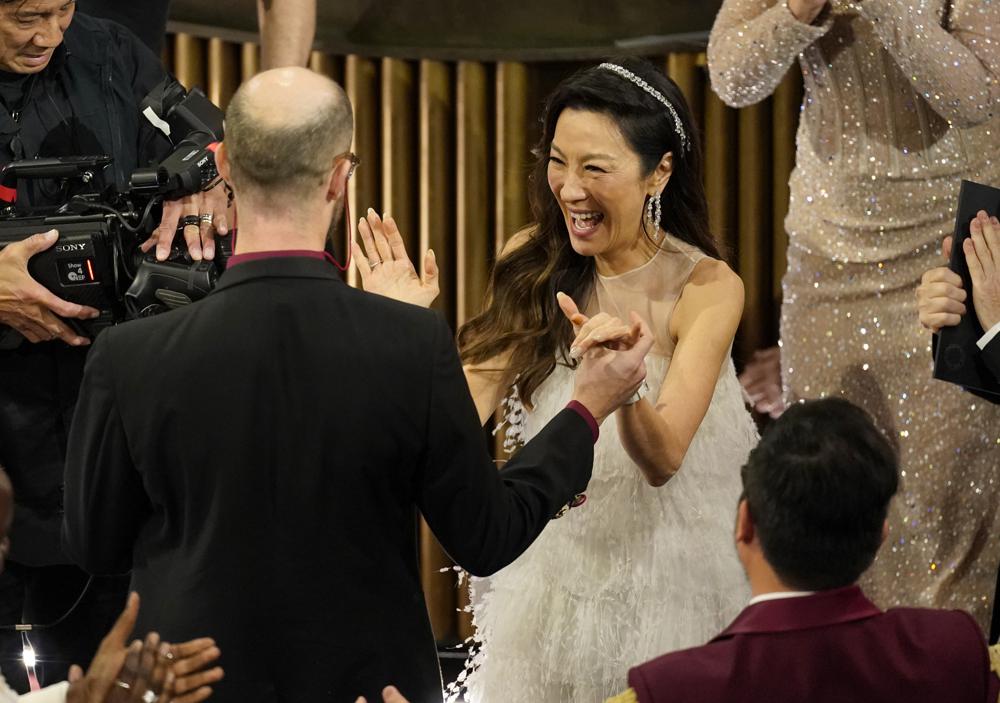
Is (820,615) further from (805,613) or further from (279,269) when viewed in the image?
(279,269)

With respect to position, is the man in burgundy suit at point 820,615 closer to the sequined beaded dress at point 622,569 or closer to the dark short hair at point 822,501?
the dark short hair at point 822,501

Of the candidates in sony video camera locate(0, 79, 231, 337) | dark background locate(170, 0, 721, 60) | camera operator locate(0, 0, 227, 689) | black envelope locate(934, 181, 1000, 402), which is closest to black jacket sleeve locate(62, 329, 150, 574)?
sony video camera locate(0, 79, 231, 337)

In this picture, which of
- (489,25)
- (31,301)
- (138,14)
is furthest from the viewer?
(489,25)

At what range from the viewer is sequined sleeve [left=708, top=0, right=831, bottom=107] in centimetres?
278

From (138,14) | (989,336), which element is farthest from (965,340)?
(138,14)

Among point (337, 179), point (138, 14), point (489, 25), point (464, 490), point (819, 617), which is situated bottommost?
point (819, 617)

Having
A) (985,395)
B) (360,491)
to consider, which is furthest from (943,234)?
(360,491)

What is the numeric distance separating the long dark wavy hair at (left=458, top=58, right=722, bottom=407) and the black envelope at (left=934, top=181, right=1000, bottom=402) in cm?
40

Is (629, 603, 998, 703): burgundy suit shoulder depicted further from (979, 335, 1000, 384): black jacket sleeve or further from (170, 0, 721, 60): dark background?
(170, 0, 721, 60): dark background

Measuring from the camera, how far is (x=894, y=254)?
2898 mm

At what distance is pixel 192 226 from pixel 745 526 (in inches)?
40.3

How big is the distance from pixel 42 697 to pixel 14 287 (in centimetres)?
76

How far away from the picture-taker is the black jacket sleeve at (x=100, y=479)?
1.69 meters

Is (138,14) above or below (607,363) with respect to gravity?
above
